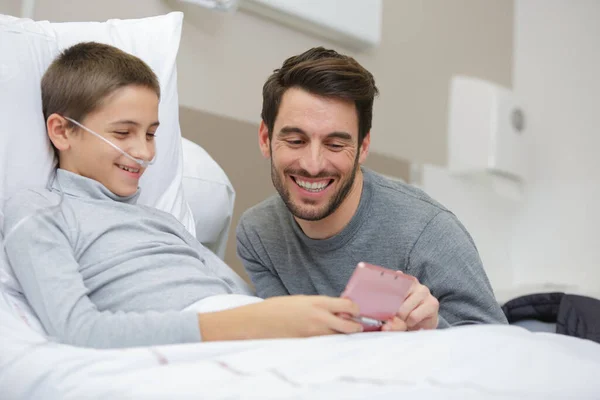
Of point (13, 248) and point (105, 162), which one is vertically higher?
point (105, 162)

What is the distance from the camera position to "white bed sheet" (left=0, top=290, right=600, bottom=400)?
689mm

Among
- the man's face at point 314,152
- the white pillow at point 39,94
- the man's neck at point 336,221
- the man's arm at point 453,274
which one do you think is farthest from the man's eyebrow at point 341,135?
the white pillow at point 39,94

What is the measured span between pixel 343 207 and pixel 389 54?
145 centimetres

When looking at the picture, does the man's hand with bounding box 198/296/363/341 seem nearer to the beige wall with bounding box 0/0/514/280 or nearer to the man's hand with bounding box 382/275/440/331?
the man's hand with bounding box 382/275/440/331

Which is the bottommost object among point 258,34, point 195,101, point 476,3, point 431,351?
point 431,351

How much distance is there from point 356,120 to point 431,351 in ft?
2.17

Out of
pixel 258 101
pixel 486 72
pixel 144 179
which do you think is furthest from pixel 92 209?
pixel 486 72

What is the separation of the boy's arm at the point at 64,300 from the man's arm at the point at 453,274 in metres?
0.55

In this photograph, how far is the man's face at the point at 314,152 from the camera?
1.31 meters

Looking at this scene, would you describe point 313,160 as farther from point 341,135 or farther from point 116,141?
point 116,141

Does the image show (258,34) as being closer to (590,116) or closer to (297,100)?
(297,100)

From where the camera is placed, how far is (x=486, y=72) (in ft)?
10.2

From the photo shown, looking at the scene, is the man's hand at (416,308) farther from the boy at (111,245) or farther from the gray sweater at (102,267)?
the gray sweater at (102,267)

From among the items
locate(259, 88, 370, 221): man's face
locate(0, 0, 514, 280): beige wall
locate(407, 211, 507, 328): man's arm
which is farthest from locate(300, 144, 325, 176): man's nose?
locate(0, 0, 514, 280): beige wall
